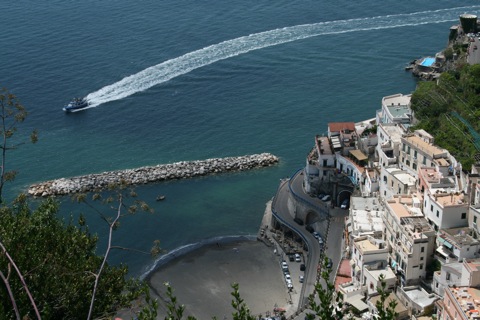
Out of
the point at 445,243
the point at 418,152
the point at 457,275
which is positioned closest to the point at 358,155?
the point at 418,152

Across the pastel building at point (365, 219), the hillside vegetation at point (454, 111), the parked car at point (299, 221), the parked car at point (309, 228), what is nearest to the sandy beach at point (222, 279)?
the parked car at point (299, 221)

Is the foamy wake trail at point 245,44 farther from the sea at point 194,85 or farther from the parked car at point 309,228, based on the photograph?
the parked car at point 309,228

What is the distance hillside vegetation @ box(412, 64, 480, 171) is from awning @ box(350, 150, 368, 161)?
592 centimetres

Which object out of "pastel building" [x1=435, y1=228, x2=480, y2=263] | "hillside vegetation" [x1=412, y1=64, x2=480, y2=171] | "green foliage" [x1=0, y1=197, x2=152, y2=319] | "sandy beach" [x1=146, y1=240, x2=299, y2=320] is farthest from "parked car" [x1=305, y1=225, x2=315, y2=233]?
"green foliage" [x1=0, y1=197, x2=152, y2=319]

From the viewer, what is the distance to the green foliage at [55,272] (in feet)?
101

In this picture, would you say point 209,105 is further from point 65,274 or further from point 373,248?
point 65,274

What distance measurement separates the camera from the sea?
3029 inches

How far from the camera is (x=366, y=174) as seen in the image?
63375 mm

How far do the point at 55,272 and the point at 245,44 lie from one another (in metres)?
85.9

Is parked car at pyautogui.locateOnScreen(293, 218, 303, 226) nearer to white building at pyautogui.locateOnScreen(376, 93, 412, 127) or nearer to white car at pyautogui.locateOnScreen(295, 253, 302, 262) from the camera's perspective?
white car at pyautogui.locateOnScreen(295, 253, 302, 262)

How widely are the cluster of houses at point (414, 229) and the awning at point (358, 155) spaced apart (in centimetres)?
14

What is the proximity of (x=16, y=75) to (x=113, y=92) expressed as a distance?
17.6m

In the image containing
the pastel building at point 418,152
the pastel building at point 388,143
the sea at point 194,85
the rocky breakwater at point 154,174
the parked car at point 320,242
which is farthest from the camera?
the rocky breakwater at point 154,174

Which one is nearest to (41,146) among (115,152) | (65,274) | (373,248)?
(115,152)
